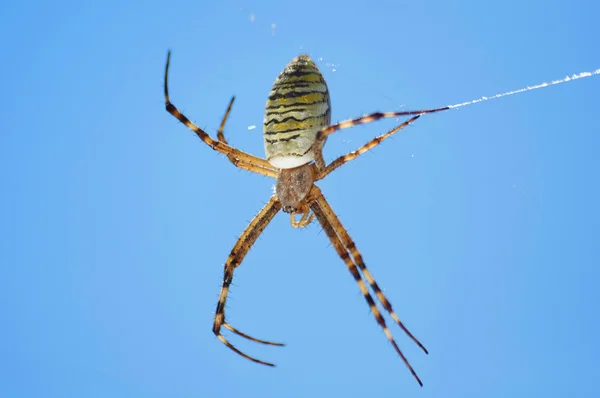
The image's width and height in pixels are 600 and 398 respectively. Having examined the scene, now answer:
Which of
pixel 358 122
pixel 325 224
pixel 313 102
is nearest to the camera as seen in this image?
pixel 358 122

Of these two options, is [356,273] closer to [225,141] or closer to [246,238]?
[246,238]

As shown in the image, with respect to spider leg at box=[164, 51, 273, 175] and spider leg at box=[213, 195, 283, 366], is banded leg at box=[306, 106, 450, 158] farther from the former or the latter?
spider leg at box=[213, 195, 283, 366]

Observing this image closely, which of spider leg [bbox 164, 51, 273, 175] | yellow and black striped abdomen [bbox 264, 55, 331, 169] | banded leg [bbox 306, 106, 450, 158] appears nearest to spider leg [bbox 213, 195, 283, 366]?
spider leg [bbox 164, 51, 273, 175]

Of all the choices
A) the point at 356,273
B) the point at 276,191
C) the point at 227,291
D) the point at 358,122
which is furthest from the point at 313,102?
the point at 227,291

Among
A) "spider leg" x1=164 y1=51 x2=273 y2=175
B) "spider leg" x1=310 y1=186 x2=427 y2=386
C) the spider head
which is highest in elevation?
"spider leg" x1=164 y1=51 x2=273 y2=175

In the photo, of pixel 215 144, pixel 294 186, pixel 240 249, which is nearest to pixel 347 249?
pixel 294 186

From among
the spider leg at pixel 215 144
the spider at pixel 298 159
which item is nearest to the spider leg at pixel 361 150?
the spider at pixel 298 159

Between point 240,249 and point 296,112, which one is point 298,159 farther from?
point 240,249
